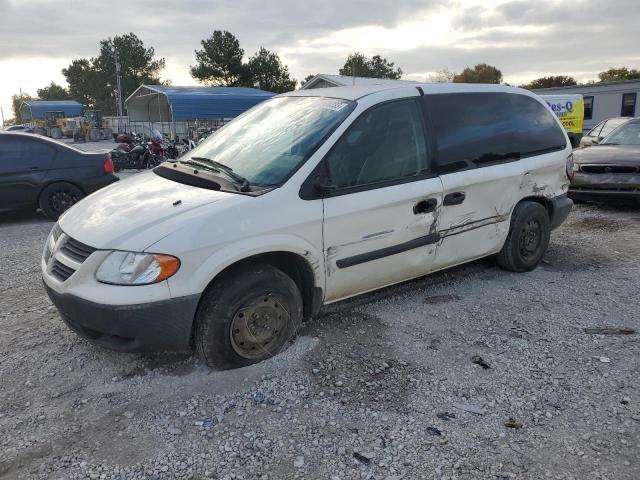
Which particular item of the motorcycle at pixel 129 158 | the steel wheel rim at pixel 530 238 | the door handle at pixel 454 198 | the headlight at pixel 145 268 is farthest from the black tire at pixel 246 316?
the motorcycle at pixel 129 158

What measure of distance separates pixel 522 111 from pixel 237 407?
3.76 meters

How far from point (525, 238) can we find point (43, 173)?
22.7 ft

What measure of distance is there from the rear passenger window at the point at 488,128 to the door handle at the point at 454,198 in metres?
0.19

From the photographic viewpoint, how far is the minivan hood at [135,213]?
2949mm

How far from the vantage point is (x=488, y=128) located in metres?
4.50

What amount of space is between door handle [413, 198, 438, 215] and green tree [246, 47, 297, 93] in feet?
198

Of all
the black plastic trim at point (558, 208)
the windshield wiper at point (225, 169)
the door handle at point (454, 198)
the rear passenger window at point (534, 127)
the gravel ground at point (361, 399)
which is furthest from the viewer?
the black plastic trim at point (558, 208)

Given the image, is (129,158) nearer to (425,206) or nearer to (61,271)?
(61,271)

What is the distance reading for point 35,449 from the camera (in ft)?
8.52

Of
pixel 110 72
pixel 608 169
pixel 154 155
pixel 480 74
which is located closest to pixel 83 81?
pixel 110 72

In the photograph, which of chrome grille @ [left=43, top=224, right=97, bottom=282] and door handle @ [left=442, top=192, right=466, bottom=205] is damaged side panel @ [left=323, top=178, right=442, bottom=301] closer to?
door handle @ [left=442, top=192, right=466, bottom=205]

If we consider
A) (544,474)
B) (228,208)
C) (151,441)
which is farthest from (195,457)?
(544,474)

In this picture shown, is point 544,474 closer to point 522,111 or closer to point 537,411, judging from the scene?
point 537,411

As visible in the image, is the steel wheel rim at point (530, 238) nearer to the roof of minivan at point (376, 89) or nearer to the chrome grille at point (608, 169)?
the roof of minivan at point (376, 89)
